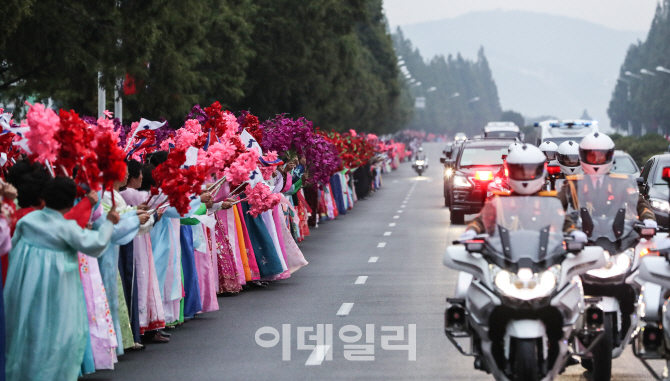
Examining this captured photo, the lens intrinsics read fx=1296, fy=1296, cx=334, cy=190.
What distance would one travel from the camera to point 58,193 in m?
8.55

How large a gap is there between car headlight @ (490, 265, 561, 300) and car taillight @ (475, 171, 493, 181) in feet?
64.0

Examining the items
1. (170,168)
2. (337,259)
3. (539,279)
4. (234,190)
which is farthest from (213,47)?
(539,279)

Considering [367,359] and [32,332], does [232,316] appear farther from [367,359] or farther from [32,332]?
[32,332]

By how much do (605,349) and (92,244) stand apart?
11.6 feet

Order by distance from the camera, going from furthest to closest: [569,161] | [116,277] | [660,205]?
[660,205] < [569,161] < [116,277]

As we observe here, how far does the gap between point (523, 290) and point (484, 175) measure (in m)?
19.7

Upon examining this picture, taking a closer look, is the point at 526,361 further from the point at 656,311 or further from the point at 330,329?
the point at 330,329

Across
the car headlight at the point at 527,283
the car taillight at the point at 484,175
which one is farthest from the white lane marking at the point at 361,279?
the car taillight at the point at 484,175

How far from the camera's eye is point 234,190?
14680mm

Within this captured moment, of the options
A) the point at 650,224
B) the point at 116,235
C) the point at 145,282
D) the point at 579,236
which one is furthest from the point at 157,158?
the point at 579,236

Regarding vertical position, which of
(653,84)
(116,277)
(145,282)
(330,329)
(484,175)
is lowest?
(653,84)

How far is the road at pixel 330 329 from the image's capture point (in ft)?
32.0

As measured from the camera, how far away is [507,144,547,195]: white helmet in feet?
27.3

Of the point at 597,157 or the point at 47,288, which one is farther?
the point at 597,157
